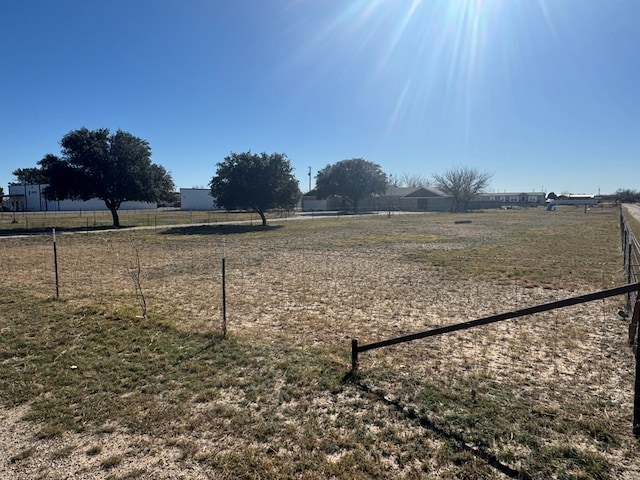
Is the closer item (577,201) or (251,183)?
(251,183)

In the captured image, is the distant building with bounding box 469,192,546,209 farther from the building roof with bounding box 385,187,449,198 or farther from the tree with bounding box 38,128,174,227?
the tree with bounding box 38,128,174,227

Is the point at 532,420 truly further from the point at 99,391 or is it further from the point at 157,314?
the point at 157,314

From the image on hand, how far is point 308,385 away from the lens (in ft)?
14.8

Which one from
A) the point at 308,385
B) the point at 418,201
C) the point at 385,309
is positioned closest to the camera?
the point at 308,385

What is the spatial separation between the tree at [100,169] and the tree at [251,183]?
556 cm

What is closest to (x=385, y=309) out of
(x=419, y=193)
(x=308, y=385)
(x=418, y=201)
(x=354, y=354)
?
(x=354, y=354)

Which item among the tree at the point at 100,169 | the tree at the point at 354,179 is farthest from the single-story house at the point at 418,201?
the tree at the point at 100,169

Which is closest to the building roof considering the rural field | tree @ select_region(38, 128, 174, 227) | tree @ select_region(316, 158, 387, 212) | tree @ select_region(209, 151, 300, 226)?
tree @ select_region(316, 158, 387, 212)

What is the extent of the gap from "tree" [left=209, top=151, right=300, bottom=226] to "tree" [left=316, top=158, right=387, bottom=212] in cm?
3001

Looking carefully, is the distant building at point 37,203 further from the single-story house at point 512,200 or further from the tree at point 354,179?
the single-story house at point 512,200

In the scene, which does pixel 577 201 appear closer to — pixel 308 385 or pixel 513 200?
pixel 513 200

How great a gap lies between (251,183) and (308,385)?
3018cm

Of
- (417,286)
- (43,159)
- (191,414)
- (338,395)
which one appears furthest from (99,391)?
(43,159)

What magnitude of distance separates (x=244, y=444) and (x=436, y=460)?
1640 mm
